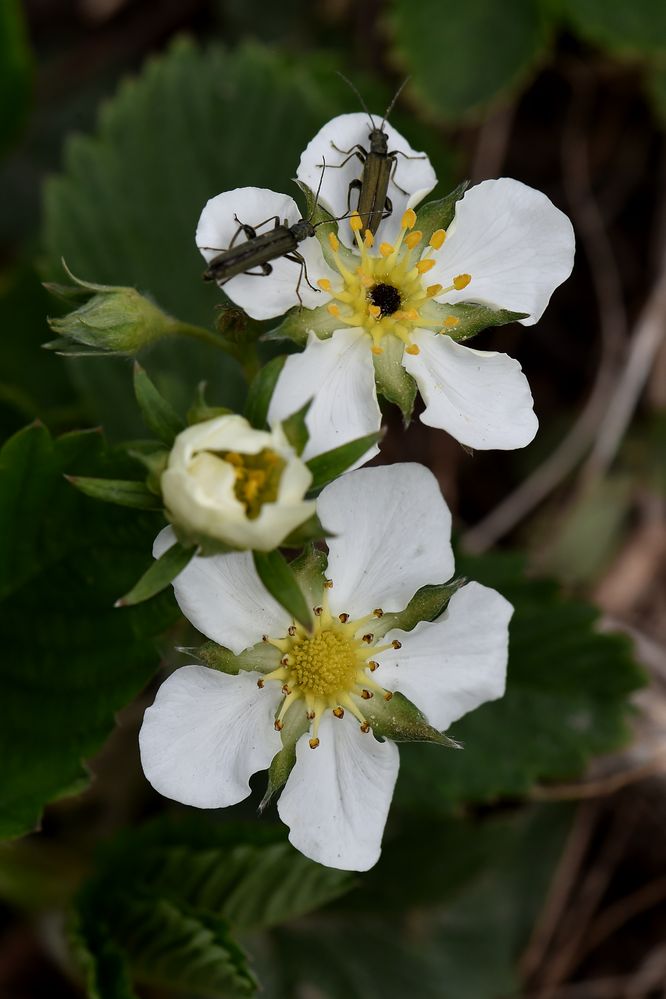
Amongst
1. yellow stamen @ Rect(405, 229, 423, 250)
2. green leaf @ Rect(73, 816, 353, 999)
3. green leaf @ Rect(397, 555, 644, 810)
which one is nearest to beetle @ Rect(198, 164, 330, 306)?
yellow stamen @ Rect(405, 229, 423, 250)

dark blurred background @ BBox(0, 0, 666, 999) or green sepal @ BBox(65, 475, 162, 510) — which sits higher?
green sepal @ BBox(65, 475, 162, 510)

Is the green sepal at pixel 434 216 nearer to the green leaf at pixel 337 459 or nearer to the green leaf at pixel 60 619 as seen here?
the green leaf at pixel 337 459

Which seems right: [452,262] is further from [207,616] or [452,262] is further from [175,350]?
[175,350]

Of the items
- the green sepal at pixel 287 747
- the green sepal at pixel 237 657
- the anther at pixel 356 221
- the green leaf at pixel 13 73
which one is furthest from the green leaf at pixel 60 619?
the green leaf at pixel 13 73

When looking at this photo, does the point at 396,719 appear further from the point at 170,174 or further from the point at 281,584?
the point at 170,174

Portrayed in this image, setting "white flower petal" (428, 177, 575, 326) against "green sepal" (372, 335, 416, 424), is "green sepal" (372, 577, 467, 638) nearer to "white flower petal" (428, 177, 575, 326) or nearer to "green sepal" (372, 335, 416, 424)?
"green sepal" (372, 335, 416, 424)
